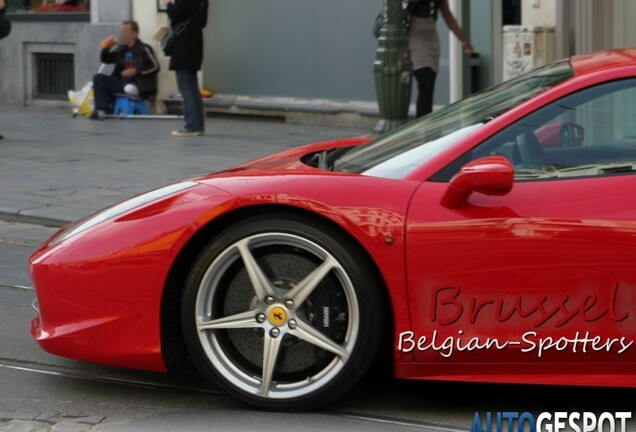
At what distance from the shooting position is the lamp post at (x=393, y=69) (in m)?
11.8

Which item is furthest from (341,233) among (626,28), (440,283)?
(626,28)

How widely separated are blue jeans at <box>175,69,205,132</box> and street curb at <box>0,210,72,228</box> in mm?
5311

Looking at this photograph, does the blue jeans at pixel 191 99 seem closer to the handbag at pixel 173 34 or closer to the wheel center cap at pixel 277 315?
the handbag at pixel 173 34

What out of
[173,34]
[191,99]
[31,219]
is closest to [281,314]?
[31,219]

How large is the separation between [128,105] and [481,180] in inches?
537

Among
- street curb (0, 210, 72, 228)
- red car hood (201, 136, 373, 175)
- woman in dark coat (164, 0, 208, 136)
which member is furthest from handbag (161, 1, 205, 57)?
red car hood (201, 136, 373, 175)

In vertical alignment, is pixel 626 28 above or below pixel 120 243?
above

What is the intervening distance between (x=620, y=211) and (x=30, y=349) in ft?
8.96

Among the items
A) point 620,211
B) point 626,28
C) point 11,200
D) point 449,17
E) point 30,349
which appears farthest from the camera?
point 626,28

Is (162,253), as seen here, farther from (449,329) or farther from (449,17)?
(449,17)

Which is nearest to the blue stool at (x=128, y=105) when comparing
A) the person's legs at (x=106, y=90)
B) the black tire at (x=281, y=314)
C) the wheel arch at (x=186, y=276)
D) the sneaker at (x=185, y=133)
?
the person's legs at (x=106, y=90)

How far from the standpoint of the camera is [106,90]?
17516 mm

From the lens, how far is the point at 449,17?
40.9 ft

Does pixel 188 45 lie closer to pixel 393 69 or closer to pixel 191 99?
pixel 191 99
